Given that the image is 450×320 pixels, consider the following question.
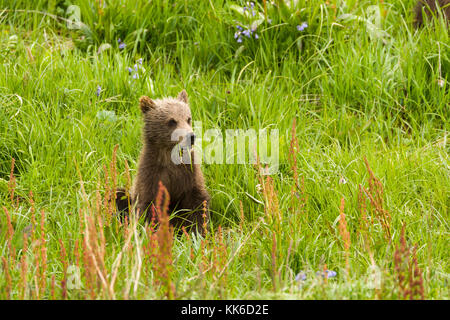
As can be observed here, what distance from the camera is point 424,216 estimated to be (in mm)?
4172

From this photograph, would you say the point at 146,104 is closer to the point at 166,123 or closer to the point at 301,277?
the point at 166,123

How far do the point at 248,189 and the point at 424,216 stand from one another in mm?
1297

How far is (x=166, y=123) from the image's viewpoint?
15.4 ft

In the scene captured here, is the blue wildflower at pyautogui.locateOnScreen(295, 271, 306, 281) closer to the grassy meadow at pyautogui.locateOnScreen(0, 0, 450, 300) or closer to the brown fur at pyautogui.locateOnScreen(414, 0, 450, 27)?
the grassy meadow at pyautogui.locateOnScreen(0, 0, 450, 300)

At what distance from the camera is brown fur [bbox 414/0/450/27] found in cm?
637

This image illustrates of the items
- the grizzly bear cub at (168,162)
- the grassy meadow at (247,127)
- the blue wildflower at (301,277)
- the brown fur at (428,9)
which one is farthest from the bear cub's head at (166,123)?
the brown fur at (428,9)

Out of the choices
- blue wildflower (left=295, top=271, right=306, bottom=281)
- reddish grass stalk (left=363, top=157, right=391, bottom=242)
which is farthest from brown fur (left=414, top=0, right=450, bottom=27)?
blue wildflower (left=295, top=271, right=306, bottom=281)

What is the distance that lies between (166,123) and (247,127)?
95 centimetres

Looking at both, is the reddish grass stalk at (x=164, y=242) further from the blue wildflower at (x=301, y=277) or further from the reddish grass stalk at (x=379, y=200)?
the reddish grass stalk at (x=379, y=200)

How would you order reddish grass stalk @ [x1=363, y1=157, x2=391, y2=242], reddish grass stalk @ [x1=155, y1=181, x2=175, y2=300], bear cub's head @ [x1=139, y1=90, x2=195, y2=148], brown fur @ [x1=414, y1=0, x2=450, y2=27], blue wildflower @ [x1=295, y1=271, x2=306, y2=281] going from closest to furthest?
reddish grass stalk @ [x1=155, y1=181, x2=175, y2=300], blue wildflower @ [x1=295, y1=271, x2=306, y2=281], reddish grass stalk @ [x1=363, y1=157, x2=391, y2=242], bear cub's head @ [x1=139, y1=90, x2=195, y2=148], brown fur @ [x1=414, y1=0, x2=450, y2=27]

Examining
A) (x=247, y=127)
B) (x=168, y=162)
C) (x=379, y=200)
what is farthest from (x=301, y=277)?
(x=247, y=127)

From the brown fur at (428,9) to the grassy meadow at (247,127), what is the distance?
12 cm

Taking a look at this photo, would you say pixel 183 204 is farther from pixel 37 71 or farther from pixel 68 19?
pixel 68 19
